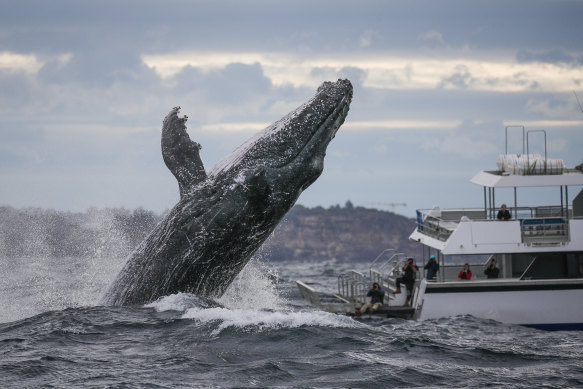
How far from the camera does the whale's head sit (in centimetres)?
1039

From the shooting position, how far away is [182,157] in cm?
1084

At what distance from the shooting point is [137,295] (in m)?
11.0

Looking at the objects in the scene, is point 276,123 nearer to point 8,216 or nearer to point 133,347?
point 133,347

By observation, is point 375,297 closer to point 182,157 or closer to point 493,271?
point 493,271

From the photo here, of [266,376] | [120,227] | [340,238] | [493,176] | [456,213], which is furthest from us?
[340,238]

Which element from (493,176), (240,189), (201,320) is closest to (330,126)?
(240,189)

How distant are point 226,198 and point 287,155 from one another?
963 millimetres

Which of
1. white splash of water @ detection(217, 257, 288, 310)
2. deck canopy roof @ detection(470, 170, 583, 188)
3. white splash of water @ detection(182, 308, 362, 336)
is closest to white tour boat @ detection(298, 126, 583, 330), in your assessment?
deck canopy roof @ detection(470, 170, 583, 188)

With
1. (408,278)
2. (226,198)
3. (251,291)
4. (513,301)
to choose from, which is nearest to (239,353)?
(226,198)

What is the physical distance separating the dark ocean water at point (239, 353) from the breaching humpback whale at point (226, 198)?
1.24ft

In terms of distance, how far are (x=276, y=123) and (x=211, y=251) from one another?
1.94 metres

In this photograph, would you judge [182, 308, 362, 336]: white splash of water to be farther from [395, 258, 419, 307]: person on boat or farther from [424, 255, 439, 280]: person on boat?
[395, 258, 419, 307]: person on boat

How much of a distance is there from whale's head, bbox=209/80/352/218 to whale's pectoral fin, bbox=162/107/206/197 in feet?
0.75

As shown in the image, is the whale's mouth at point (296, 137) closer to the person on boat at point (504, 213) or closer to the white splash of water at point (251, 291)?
the white splash of water at point (251, 291)
